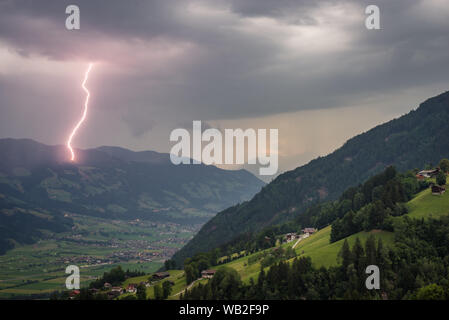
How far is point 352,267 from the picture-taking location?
9150 centimetres

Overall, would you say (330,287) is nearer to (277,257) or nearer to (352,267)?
(352,267)

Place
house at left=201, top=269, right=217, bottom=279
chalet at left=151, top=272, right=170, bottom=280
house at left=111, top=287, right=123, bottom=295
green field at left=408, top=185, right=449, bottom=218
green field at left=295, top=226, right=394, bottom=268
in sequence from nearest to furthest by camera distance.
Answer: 1. green field at left=295, top=226, right=394, bottom=268
2. green field at left=408, top=185, right=449, bottom=218
3. house at left=111, top=287, right=123, bottom=295
4. house at left=201, top=269, right=217, bottom=279
5. chalet at left=151, top=272, right=170, bottom=280

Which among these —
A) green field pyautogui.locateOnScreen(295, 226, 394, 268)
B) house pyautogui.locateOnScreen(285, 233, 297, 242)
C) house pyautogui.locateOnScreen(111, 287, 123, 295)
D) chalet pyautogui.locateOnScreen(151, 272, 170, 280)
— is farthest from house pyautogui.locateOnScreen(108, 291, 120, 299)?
house pyautogui.locateOnScreen(285, 233, 297, 242)

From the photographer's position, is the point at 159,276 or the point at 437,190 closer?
the point at 437,190

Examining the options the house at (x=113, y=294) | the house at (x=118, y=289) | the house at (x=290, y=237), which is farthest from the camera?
the house at (x=290, y=237)

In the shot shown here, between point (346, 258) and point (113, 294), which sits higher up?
point (346, 258)

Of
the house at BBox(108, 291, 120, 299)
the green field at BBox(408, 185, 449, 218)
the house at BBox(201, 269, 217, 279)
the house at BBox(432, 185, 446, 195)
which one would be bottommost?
the house at BBox(108, 291, 120, 299)

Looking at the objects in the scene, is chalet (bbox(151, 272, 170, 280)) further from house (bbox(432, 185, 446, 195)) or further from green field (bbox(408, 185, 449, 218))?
house (bbox(432, 185, 446, 195))

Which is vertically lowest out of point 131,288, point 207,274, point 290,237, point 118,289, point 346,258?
point 118,289

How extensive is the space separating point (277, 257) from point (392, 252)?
33313 millimetres

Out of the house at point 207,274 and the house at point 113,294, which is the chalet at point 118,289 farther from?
the house at point 207,274

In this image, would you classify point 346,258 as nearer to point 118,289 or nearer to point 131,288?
point 131,288

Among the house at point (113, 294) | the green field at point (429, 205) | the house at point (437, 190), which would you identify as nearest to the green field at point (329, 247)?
the green field at point (429, 205)

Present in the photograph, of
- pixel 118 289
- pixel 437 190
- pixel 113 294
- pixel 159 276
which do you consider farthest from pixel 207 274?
pixel 437 190
